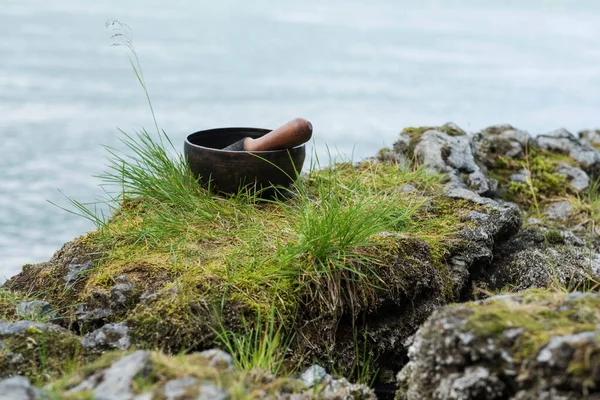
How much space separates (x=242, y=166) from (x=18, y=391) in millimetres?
2693

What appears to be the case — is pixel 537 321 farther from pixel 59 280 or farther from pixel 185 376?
pixel 59 280

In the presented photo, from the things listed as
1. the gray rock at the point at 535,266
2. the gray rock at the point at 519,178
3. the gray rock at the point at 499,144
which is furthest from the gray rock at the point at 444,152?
the gray rock at the point at 535,266

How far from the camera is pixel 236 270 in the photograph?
13.6 ft

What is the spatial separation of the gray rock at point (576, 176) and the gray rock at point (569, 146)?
0.91 feet

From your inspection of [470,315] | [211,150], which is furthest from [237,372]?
[211,150]

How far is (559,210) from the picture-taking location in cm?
707

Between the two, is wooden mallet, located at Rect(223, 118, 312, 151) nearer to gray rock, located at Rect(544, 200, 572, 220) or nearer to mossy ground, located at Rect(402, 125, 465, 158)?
mossy ground, located at Rect(402, 125, 465, 158)

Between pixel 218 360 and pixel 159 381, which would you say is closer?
pixel 159 381

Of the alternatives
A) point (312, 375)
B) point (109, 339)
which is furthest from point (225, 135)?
point (312, 375)

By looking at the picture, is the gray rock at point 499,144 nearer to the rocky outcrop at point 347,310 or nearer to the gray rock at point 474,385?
the rocky outcrop at point 347,310

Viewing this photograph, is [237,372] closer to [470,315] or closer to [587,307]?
[470,315]

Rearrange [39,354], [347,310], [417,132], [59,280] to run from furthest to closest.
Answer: [417,132] < [59,280] < [347,310] < [39,354]

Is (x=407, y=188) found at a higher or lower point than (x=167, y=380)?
higher

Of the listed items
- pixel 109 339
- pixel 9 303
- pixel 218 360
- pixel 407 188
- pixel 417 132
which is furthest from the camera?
pixel 417 132
